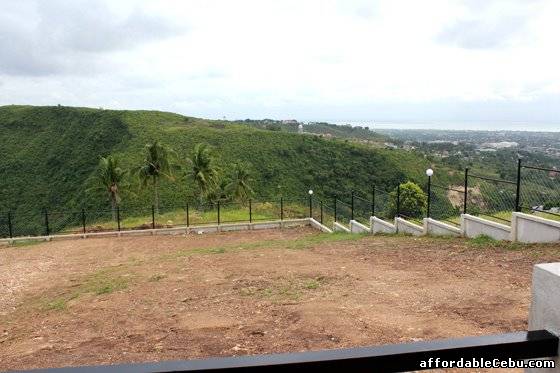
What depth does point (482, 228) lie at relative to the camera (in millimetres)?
11297

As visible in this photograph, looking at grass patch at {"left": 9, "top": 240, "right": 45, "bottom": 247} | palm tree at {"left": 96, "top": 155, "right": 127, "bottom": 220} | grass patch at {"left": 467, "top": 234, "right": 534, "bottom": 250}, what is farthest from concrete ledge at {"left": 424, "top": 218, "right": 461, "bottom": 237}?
palm tree at {"left": 96, "top": 155, "right": 127, "bottom": 220}

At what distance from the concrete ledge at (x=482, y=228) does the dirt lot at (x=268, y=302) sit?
56 centimetres

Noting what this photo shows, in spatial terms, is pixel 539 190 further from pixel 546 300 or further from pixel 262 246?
pixel 546 300

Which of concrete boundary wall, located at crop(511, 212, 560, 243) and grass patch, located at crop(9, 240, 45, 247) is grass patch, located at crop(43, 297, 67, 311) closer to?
concrete boundary wall, located at crop(511, 212, 560, 243)

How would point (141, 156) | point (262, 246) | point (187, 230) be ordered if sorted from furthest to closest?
point (141, 156)
point (187, 230)
point (262, 246)

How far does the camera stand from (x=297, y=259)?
10852 mm

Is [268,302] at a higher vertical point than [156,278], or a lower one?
higher

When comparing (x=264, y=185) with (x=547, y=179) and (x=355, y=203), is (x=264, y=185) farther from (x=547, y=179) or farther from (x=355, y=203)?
(x=547, y=179)

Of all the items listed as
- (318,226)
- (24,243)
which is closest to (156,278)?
(24,243)

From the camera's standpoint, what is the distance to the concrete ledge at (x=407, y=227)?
14.1 metres

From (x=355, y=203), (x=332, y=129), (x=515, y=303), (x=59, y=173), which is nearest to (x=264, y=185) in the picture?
(x=59, y=173)

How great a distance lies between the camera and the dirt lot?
17.5 ft

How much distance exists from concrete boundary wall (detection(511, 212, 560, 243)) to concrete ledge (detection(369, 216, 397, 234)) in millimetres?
5623

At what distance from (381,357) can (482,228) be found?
439 inches
